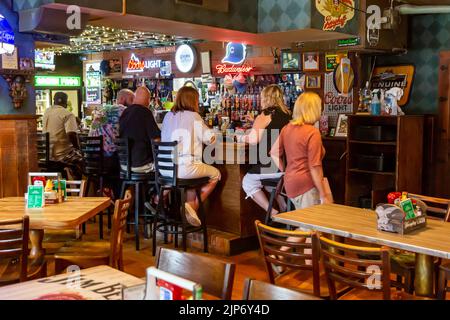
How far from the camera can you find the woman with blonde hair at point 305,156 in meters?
4.57

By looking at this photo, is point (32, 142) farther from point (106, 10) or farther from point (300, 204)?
point (300, 204)

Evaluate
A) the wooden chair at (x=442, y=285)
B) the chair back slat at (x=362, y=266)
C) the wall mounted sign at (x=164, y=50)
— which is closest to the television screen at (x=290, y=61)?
the wall mounted sign at (x=164, y=50)

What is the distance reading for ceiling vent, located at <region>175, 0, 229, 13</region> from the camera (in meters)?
6.10

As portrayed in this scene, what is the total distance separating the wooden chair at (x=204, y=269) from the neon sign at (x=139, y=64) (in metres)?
9.46

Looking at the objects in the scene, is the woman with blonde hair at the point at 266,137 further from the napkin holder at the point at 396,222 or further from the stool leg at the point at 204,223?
the napkin holder at the point at 396,222

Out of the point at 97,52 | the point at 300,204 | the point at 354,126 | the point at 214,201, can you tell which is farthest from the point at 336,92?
the point at 97,52

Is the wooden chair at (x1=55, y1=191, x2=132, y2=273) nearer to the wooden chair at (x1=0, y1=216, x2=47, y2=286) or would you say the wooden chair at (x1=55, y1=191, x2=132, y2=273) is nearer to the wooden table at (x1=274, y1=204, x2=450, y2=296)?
the wooden chair at (x1=0, y1=216, x2=47, y2=286)

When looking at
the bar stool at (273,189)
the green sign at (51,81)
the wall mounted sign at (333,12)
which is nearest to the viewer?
the bar stool at (273,189)

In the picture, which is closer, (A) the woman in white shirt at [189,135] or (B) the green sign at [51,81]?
(A) the woman in white shirt at [189,135]

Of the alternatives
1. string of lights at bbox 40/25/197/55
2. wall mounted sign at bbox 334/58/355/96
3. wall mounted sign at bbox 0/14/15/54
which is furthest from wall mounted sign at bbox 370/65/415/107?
wall mounted sign at bbox 0/14/15/54

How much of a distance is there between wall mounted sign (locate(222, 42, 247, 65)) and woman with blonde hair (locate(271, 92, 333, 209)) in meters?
4.97

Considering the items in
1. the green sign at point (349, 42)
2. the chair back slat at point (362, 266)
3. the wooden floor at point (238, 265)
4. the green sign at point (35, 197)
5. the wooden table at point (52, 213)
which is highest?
the green sign at point (349, 42)

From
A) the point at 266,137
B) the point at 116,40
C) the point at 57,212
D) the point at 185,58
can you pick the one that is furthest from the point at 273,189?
the point at 116,40

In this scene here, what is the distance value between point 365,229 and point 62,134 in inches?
200
